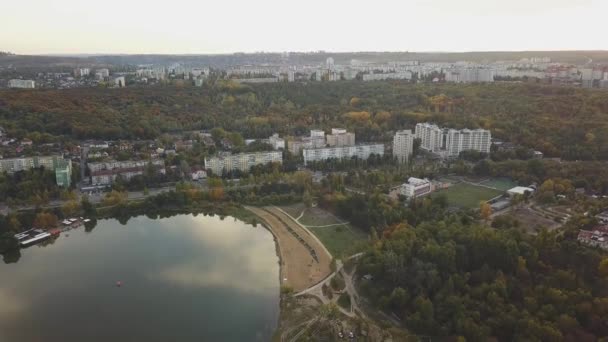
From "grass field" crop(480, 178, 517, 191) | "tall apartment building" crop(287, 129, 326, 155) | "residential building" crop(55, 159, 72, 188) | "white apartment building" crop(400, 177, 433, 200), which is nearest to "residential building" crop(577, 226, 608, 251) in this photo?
"white apartment building" crop(400, 177, 433, 200)

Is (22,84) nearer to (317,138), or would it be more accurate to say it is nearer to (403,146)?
(317,138)

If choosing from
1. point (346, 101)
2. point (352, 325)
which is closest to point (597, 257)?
point (352, 325)

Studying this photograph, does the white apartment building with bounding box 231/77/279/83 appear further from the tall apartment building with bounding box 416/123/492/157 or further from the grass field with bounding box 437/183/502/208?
the grass field with bounding box 437/183/502/208

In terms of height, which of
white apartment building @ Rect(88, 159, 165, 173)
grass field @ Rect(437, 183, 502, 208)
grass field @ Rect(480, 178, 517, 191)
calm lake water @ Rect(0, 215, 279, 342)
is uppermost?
white apartment building @ Rect(88, 159, 165, 173)

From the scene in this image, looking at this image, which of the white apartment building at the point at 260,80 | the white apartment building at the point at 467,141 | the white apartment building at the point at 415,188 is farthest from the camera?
the white apartment building at the point at 260,80

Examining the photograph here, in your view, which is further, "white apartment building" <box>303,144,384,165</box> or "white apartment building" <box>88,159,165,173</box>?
"white apartment building" <box>303,144,384,165</box>

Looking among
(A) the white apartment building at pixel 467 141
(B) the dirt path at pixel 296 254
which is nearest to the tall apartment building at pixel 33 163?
(B) the dirt path at pixel 296 254

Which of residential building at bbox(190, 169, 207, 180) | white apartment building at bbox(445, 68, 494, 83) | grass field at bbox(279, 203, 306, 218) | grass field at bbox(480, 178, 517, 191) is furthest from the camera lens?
white apartment building at bbox(445, 68, 494, 83)

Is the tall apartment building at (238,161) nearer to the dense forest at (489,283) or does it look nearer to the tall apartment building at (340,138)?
the tall apartment building at (340,138)
